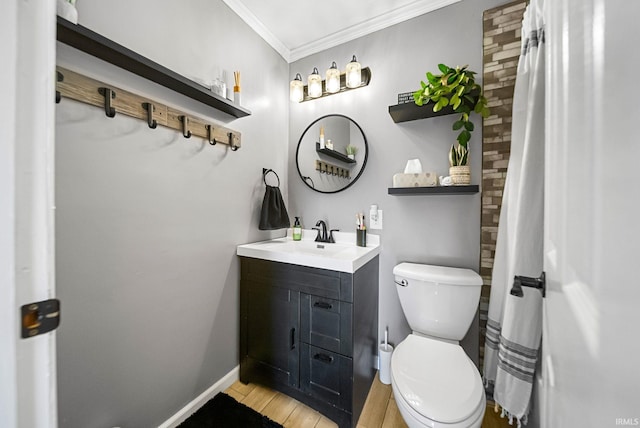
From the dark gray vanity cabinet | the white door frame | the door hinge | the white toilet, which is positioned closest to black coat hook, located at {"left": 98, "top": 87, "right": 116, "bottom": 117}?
the white door frame

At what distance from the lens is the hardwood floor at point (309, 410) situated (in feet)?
4.10

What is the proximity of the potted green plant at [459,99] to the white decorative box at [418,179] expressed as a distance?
11cm

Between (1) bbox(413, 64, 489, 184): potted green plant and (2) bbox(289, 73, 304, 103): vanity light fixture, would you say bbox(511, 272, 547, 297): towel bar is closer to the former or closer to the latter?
(1) bbox(413, 64, 489, 184): potted green plant

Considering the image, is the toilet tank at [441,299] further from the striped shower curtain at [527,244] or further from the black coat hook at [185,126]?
the black coat hook at [185,126]

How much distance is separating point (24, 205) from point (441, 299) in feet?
5.13

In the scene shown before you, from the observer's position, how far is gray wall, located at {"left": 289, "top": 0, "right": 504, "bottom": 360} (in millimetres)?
1431

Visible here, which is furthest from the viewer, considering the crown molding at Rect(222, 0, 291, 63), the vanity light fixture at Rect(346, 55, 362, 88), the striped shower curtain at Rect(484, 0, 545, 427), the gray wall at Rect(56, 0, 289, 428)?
the vanity light fixture at Rect(346, 55, 362, 88)

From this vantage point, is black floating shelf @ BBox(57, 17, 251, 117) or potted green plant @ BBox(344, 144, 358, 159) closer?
black floating shelf @ BBox(57, 17, 251, 117)

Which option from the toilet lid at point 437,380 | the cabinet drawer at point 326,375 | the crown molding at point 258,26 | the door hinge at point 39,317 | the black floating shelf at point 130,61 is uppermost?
the crown molding at point 258,26

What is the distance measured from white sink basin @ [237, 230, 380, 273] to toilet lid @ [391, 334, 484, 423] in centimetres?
50

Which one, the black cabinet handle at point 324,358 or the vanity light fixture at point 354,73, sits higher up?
the vanity light fixture at point 354,73

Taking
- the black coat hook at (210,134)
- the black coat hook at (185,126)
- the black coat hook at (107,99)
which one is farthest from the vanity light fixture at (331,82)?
the black coat hook at (107,99)

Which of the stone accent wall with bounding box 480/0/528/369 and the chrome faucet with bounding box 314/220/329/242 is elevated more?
the stone accent wall with bounding box 480/0/528/369

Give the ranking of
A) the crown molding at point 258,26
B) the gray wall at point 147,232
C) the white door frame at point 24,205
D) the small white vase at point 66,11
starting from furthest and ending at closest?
1. the crown molding at point 258,26
2. the gray wall at point 147,232
3. the small white vase at point 66,11
4. the white door frame at point 24,205
